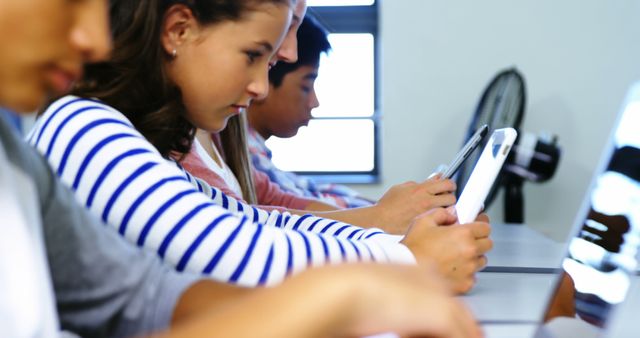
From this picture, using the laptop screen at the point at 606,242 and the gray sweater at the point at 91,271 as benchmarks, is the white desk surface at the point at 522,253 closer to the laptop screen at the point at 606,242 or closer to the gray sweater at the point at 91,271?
the laptop screen at the point at 606,242

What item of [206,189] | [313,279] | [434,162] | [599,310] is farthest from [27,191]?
[434,162]

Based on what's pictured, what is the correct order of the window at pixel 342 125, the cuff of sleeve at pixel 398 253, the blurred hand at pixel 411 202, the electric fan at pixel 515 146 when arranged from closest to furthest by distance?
the cuff of sleeve at pixel 398 253 → the blurred hand at pixel 411 202 → the electric fan at pixel 515 146 → the window at pixel 342 125

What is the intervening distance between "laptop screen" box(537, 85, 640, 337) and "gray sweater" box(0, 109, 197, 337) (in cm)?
32

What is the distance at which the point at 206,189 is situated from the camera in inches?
46.5

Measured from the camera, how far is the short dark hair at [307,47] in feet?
7.49

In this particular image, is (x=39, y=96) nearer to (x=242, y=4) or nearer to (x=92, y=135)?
(x=92, y=135)

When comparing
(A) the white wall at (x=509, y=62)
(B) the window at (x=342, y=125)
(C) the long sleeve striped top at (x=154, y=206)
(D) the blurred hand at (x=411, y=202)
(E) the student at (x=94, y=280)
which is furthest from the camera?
(B) the window at (x=342, y=125)

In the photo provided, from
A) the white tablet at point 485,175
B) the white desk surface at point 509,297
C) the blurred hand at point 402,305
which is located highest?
the blurred hand at point 402,305

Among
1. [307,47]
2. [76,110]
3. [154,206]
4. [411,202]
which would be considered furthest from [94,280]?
[307,47]

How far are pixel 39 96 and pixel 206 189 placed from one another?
70cm

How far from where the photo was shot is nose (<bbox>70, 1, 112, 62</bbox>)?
0.48m

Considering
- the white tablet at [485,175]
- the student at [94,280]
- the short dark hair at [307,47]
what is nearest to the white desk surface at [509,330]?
the white tablet at [485,175]

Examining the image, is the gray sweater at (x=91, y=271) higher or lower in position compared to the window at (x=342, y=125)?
higher

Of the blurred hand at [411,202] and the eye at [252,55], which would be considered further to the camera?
the blurred hand at [411,202]
